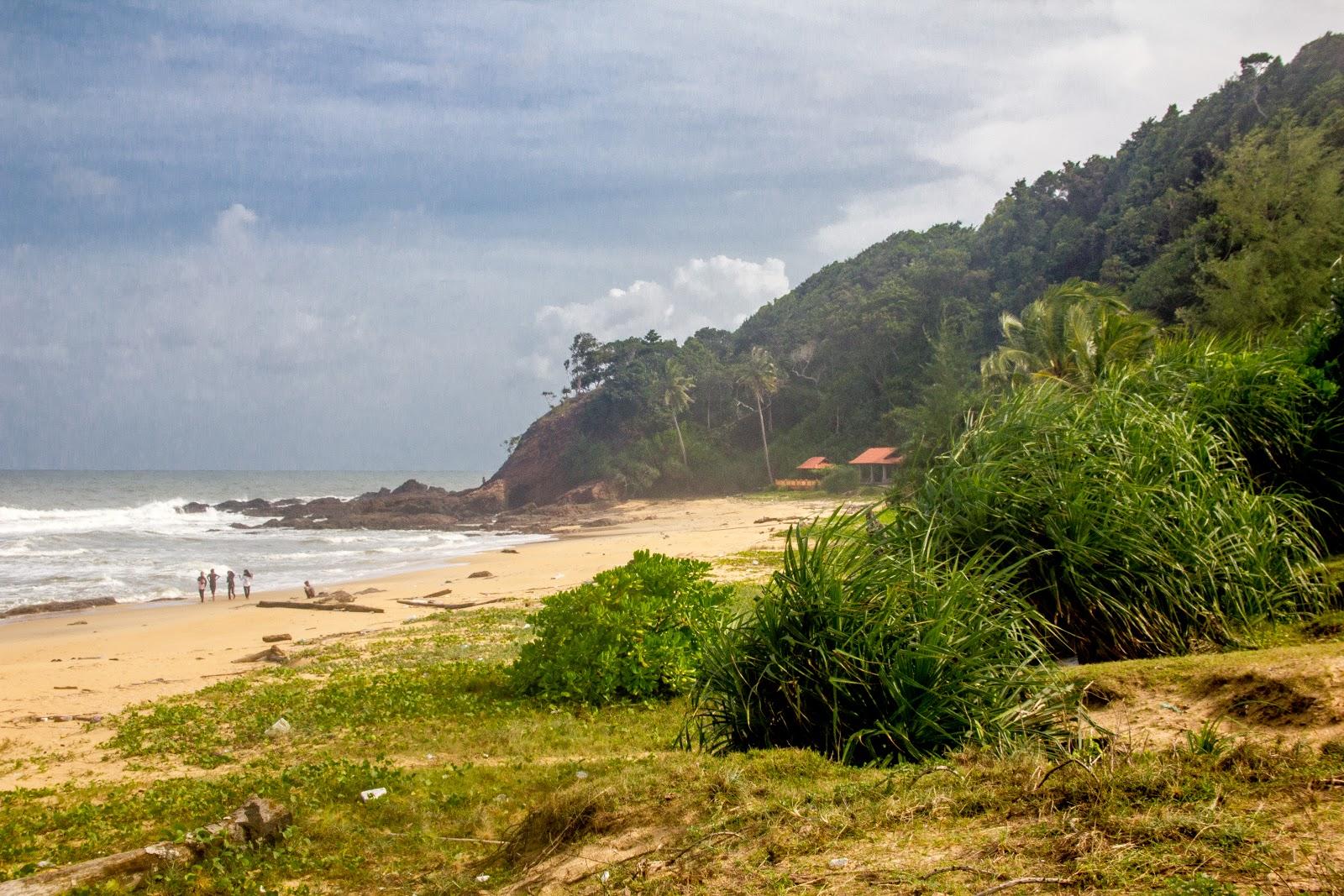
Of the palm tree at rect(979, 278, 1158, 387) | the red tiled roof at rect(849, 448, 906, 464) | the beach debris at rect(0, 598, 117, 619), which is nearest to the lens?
the palm tree at rect(979, 278, 1158, 387)

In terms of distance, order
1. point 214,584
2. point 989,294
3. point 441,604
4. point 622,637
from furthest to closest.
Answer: point 989,294 → point 214,584 → point 441,604 → point 622,637

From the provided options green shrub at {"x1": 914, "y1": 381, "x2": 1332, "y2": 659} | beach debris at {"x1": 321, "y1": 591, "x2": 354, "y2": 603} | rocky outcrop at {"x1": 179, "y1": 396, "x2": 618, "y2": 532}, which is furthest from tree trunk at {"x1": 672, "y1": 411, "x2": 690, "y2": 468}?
green shrub at {"x1": 914, "y1": 381, "x2": 1332, "y2": 659}

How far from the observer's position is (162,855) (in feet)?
17.0

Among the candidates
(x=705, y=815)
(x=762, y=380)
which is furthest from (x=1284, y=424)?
(x=762, y=380)

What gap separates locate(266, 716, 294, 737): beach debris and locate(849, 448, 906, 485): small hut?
5205 cm

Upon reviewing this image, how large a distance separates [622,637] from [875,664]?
4.72 metres

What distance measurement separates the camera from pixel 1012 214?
242 feet

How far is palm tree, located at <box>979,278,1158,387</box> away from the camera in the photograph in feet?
72.9

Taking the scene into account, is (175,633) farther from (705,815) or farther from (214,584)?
(705,815)

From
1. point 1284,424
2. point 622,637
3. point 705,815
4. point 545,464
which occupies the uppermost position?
point 545,464

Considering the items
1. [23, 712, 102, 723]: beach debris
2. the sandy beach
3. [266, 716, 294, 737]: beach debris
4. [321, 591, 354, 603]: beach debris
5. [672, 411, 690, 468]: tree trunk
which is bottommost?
the sandy beach

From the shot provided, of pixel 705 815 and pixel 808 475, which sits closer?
pixel 705 815

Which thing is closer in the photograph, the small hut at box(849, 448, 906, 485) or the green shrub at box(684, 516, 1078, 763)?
the green shrub at box(684, 516, 1078, 763)

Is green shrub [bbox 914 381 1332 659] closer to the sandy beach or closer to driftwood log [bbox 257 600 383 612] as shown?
the sandy beach
